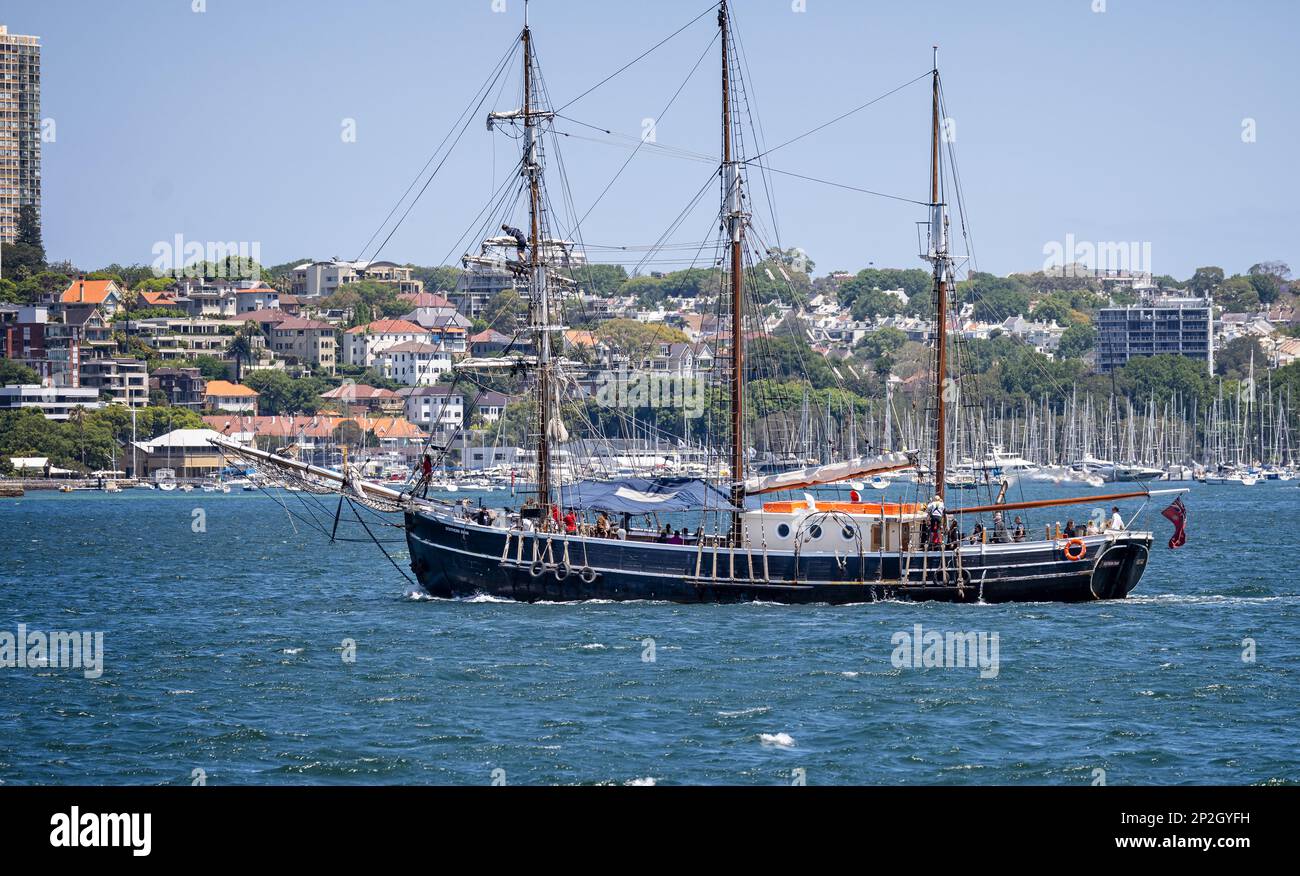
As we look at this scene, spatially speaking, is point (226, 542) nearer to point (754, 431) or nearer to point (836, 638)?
point (836, 638)

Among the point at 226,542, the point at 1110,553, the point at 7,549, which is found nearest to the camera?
the point at 1110,553

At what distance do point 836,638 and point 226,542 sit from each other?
66411 millimetres

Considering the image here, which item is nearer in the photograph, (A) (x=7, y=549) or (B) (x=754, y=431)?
(A) (x=7, y=549)

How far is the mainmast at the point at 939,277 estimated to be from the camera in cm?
5294

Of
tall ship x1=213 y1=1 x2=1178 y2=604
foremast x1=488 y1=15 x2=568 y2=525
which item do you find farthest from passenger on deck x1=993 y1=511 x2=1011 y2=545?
foremast x1=488 y1=15 x2=568 y2=525

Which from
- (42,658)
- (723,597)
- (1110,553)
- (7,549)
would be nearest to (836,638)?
(723,597)

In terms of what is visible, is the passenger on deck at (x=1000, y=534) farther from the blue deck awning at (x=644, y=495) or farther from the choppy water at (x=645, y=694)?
the blue deck awning at (x=644, y=495)

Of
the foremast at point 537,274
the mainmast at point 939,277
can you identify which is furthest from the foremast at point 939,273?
the foremast at point 537,274

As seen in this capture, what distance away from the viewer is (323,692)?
120 ft

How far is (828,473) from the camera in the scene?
5347 cm

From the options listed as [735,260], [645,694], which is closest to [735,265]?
[735,260]
